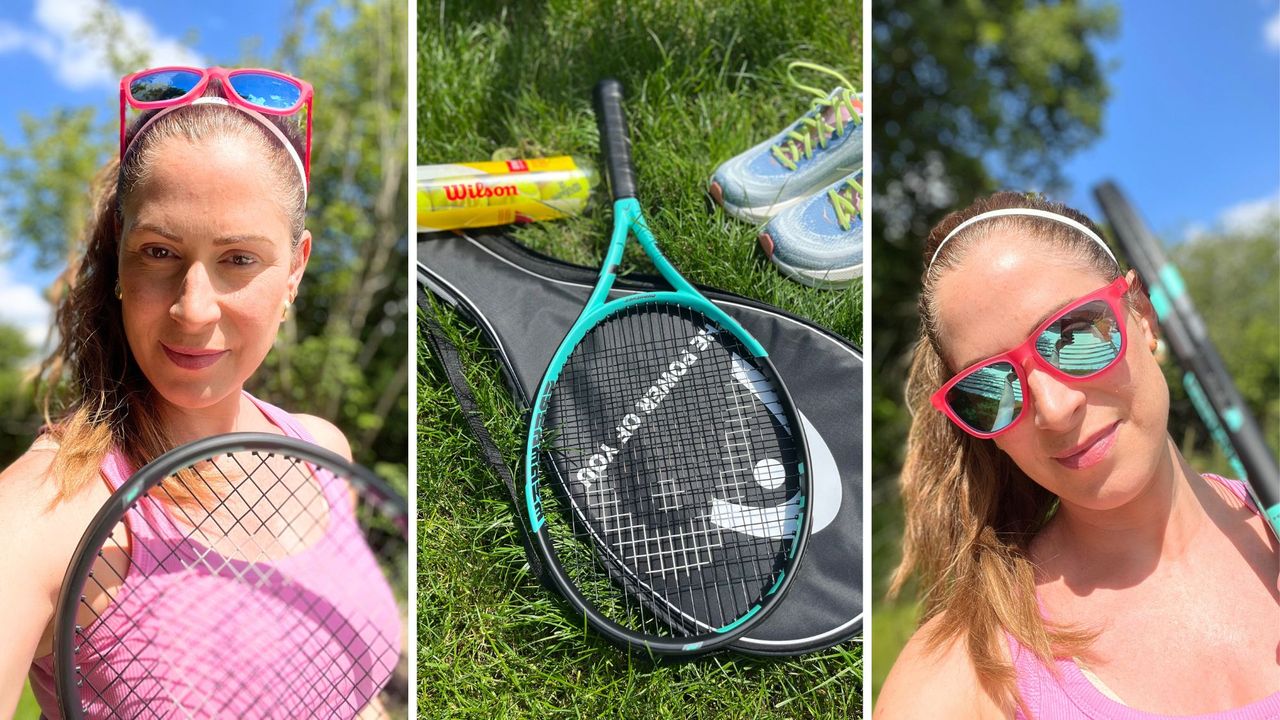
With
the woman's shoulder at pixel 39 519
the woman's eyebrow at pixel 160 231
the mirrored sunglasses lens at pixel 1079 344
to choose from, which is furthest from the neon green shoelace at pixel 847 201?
the woman's shoulder at pixel 39 519

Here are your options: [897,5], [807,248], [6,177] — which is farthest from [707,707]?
[6,177]

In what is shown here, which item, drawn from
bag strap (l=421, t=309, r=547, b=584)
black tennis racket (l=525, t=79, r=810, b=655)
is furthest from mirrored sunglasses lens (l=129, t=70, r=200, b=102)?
black tennis racket (l=525, t=79, r=810, b=655)

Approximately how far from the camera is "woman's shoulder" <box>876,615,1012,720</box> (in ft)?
4.70

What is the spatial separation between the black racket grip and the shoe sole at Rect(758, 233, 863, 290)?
0.34m

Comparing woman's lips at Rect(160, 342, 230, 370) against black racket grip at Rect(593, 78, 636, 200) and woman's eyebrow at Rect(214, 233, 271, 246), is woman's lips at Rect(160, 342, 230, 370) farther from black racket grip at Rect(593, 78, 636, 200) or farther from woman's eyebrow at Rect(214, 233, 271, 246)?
black racket grip at Rect(593, 78, 636, 200)

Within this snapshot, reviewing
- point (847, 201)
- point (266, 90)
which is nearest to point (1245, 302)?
point (847, 201)

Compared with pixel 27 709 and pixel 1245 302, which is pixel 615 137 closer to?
pixel 27 709

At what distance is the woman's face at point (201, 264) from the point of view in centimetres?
129

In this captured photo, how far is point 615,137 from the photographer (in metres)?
2.12

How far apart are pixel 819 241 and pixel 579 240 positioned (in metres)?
0.56

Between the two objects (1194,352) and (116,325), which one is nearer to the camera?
(1194,352)

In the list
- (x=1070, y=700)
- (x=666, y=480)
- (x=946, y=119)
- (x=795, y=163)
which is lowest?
(x=1070, y=700)

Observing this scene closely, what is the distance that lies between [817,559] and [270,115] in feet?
4.50

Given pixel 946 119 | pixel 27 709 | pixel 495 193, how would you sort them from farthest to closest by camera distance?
1. pixel 946 119
2. pixel 27 709
3. pixel 495 193
